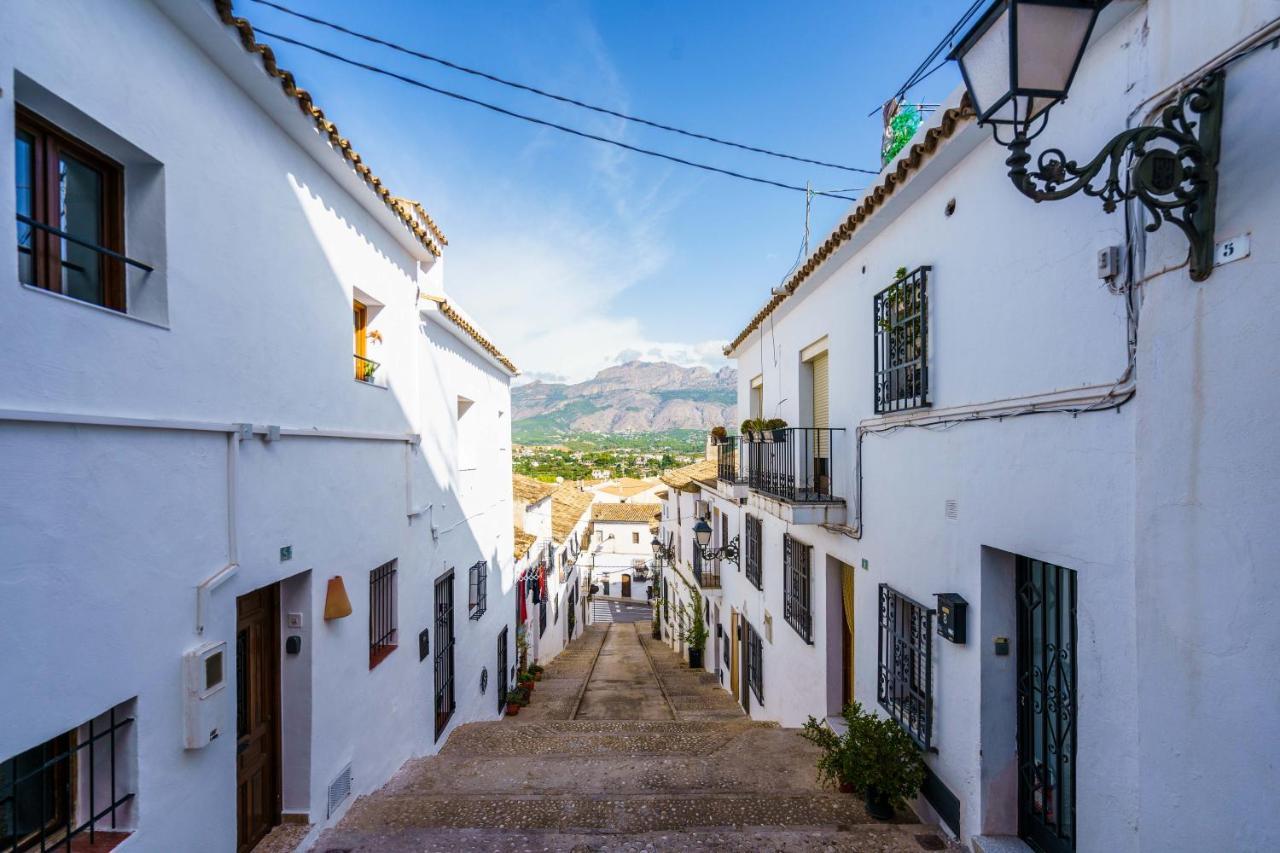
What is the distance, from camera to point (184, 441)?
371 centimetres

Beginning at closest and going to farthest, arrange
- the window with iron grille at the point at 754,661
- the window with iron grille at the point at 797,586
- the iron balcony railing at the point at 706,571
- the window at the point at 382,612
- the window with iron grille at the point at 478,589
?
the window at the point at 382,612 < the window with iron grille at the point at 797,586 < the window with iron grille at the point at 478,589 < the window with iron grille at the point at 754,661 < the iron balcony railing at the point at 706,571

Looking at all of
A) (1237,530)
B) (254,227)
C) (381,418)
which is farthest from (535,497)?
(1237,530)

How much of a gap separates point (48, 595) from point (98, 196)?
2.17m

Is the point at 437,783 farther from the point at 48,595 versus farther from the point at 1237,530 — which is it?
the point at 1237,530

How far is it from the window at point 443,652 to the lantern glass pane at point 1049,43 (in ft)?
27.0

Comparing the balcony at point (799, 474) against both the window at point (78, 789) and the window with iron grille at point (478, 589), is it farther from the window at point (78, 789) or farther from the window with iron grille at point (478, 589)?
the window at point (78, 789)

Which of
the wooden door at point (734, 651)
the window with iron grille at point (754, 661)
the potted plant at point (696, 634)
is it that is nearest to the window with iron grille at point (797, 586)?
the window with iron grille at point (754, 661)

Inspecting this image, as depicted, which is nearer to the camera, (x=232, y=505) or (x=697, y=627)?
(x=232, y=505)

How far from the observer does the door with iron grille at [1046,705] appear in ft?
12.7

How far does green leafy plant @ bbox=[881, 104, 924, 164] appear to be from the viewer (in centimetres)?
636

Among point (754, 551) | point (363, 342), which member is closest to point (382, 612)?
point (363, 342)

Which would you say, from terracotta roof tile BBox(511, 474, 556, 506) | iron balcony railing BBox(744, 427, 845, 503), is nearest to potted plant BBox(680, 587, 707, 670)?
terracotta roof tile BBox(511, 474, 556, 506)

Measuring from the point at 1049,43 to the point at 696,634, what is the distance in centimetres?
1794

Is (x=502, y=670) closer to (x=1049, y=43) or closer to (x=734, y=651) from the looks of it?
(x=734, y=651)
